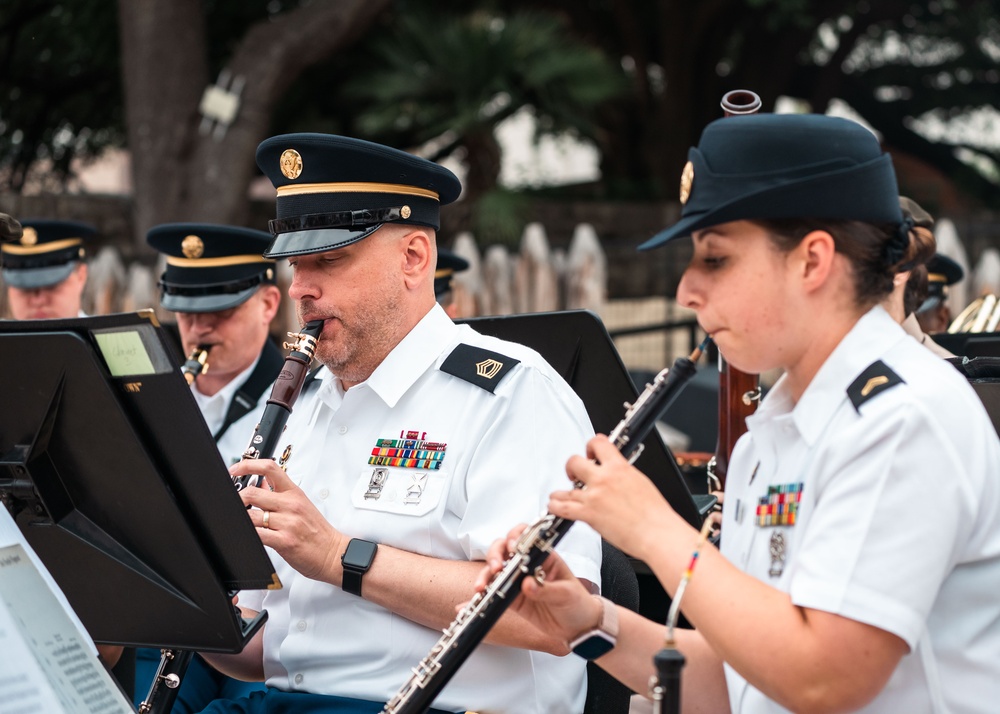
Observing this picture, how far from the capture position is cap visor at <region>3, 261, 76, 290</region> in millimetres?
5645

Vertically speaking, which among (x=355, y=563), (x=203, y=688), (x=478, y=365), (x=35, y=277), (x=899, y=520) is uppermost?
(x=899, y=520)

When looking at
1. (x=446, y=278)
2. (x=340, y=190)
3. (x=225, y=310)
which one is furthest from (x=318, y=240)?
(x=446, y=278)

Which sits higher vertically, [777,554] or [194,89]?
[777,554]

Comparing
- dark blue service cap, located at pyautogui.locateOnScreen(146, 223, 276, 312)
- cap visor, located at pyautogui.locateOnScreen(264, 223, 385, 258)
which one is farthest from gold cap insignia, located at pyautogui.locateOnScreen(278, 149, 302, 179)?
dark blue service cap, located at pyautogui.locateOnScreen(146, 223, 276, 312)

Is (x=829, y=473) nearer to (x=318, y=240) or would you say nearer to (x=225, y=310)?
(x=318, y=240)

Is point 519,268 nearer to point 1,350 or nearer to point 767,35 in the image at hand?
point 767,35

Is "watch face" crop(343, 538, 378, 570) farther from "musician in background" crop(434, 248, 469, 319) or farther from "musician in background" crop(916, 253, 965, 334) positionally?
"musician in background" crop(916, 253, 965, 334)

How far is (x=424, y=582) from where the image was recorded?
245 centimetres

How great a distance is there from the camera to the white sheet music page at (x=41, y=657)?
6.04 ft

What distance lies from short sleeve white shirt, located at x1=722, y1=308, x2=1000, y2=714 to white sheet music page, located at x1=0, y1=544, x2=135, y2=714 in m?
1.09

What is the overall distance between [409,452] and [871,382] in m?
1.21

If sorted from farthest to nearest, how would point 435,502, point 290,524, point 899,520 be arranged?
point 435,502
point 290,524
point 899,520

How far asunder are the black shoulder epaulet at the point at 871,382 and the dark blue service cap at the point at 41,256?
4762 mm

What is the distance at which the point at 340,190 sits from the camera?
9.03 feet
